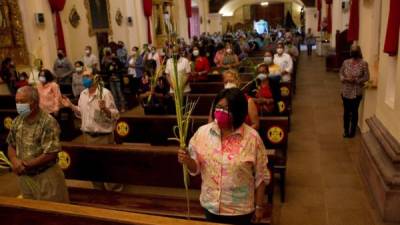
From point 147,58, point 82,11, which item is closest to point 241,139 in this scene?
point 147,58

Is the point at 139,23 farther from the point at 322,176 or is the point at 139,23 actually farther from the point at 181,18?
the point at 322,176

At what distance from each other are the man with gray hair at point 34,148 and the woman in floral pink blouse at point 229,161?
1328 millimetres

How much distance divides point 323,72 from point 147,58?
282 inches

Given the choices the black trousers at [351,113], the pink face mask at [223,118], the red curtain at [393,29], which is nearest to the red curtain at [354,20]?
the black trousers at [351,113]

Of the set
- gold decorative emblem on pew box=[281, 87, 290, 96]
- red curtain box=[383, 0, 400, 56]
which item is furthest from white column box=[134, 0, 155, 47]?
red curtain box=[383, 0, 400, 56]

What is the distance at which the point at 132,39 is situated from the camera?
14.1m

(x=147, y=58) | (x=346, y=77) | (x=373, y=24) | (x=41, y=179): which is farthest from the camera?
(x=147, y=58)

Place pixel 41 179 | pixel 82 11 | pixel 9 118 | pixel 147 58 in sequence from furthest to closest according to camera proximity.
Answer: pixel 82 11
pixel 147 58
pixel 9 118
pixel 41 179

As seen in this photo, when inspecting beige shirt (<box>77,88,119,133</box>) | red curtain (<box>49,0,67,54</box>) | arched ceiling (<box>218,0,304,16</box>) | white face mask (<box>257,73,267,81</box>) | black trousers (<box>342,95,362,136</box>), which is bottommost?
black trousers (<box>342,95,362,136</box>)

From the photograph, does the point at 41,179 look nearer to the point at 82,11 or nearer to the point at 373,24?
the point at 373,24

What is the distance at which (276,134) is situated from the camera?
448 cm

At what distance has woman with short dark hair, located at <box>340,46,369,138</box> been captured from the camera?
581 cm

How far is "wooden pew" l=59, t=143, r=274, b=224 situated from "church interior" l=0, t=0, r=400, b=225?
0.04ft

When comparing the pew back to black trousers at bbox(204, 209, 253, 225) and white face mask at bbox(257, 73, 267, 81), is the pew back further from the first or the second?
white face mask at bbox(257, 73, 267, 81)
